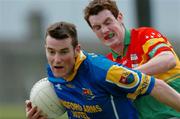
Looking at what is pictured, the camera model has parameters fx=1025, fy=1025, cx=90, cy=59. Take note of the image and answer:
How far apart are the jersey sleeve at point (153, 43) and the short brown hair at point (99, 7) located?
36 cm

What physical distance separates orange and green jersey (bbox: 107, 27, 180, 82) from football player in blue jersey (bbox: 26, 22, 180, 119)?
0.45m

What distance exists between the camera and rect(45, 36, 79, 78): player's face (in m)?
9.37

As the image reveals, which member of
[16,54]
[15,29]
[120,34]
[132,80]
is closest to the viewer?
[132,80]

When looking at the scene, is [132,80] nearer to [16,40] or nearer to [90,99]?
[90,99]

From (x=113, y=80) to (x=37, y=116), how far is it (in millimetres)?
963

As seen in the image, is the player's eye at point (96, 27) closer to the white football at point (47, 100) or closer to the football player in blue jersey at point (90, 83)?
the football player in blue jersey at point (90, 83)

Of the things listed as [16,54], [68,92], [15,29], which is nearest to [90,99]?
[68,92]

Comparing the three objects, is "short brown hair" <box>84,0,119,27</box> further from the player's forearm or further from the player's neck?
the player's forearm

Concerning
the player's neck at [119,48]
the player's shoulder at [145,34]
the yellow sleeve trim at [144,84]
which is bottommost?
the yellow sleeve trim at [144,84]

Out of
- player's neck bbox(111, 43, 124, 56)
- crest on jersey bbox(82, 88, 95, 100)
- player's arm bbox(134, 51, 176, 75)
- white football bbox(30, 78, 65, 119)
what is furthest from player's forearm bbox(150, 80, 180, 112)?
white football bbox(30, 78, 65, 119)

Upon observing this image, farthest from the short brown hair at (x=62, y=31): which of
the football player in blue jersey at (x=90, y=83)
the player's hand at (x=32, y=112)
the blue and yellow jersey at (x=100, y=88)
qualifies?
the player's hand at (x=32, y=112)

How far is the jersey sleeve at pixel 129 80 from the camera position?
925 cm

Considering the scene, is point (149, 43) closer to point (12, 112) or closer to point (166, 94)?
point (166, 94)

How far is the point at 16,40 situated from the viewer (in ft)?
88.3
